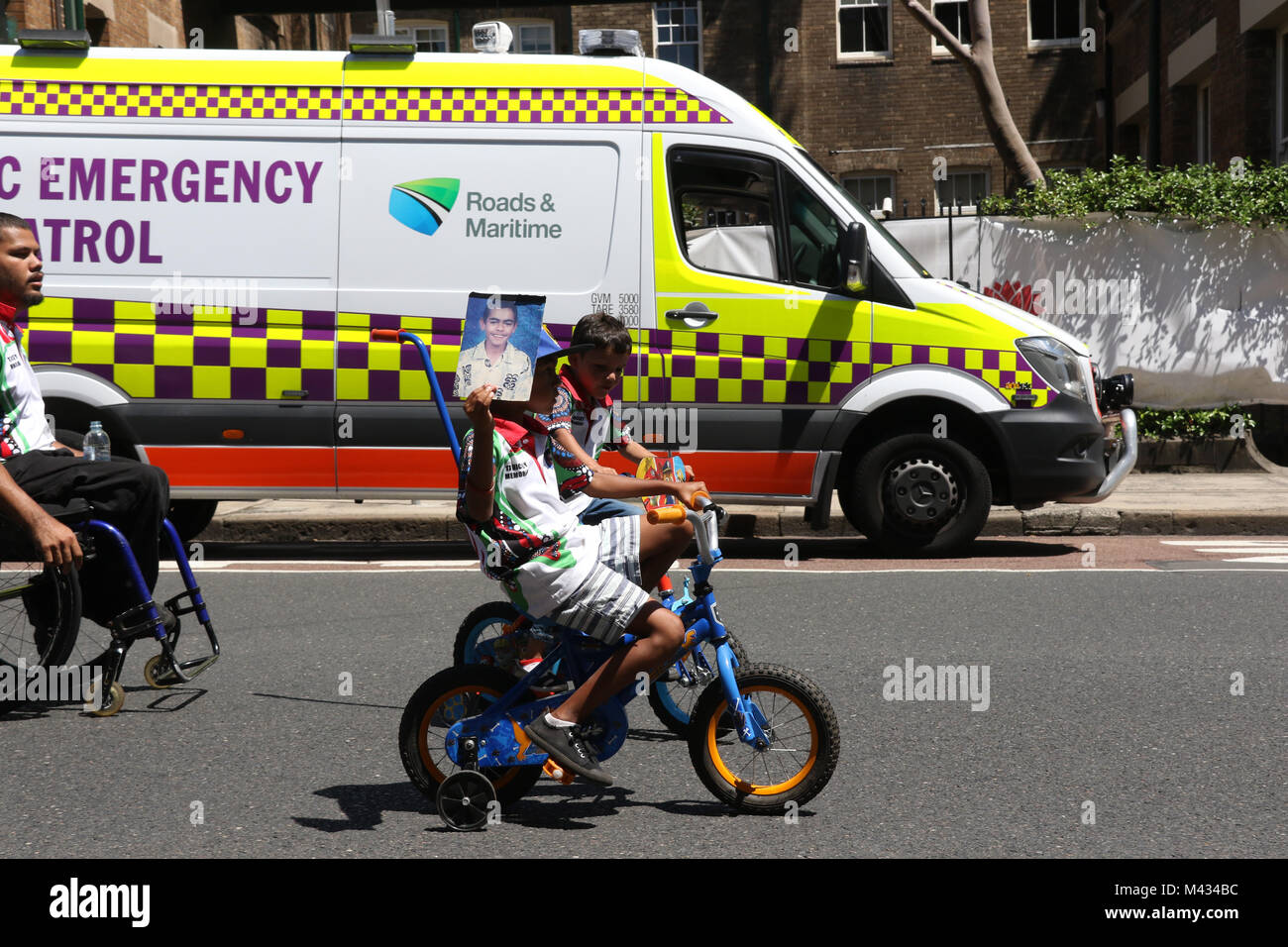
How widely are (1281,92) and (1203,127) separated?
346cm

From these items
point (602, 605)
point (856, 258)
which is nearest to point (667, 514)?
point (602, 605)

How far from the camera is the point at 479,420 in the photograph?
12.5ft

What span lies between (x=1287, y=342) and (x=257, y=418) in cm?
935

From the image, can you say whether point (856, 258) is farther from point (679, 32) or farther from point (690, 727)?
point (679, 32)

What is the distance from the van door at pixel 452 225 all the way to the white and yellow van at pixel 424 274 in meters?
0.02

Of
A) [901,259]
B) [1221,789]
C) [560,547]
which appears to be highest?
[901,259]

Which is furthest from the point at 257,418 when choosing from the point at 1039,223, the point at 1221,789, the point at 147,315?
the point at 1039,223

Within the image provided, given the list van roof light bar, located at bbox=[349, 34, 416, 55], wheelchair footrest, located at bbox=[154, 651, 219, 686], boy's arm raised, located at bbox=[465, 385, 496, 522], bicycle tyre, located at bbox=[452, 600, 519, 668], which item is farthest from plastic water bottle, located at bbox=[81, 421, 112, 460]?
van roof light bar, located at bbox=[349, 34, 416, 55]

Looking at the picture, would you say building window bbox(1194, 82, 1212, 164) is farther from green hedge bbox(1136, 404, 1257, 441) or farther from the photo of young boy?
the photo of young boy

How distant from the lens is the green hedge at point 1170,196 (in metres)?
13.7

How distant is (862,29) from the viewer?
26.8 metres

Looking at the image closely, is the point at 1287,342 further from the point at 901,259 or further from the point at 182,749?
the point at 182,749

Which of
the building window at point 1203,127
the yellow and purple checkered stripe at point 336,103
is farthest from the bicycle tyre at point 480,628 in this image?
the building window at point 1203,127

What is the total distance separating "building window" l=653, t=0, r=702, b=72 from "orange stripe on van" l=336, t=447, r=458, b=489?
19437 mm
